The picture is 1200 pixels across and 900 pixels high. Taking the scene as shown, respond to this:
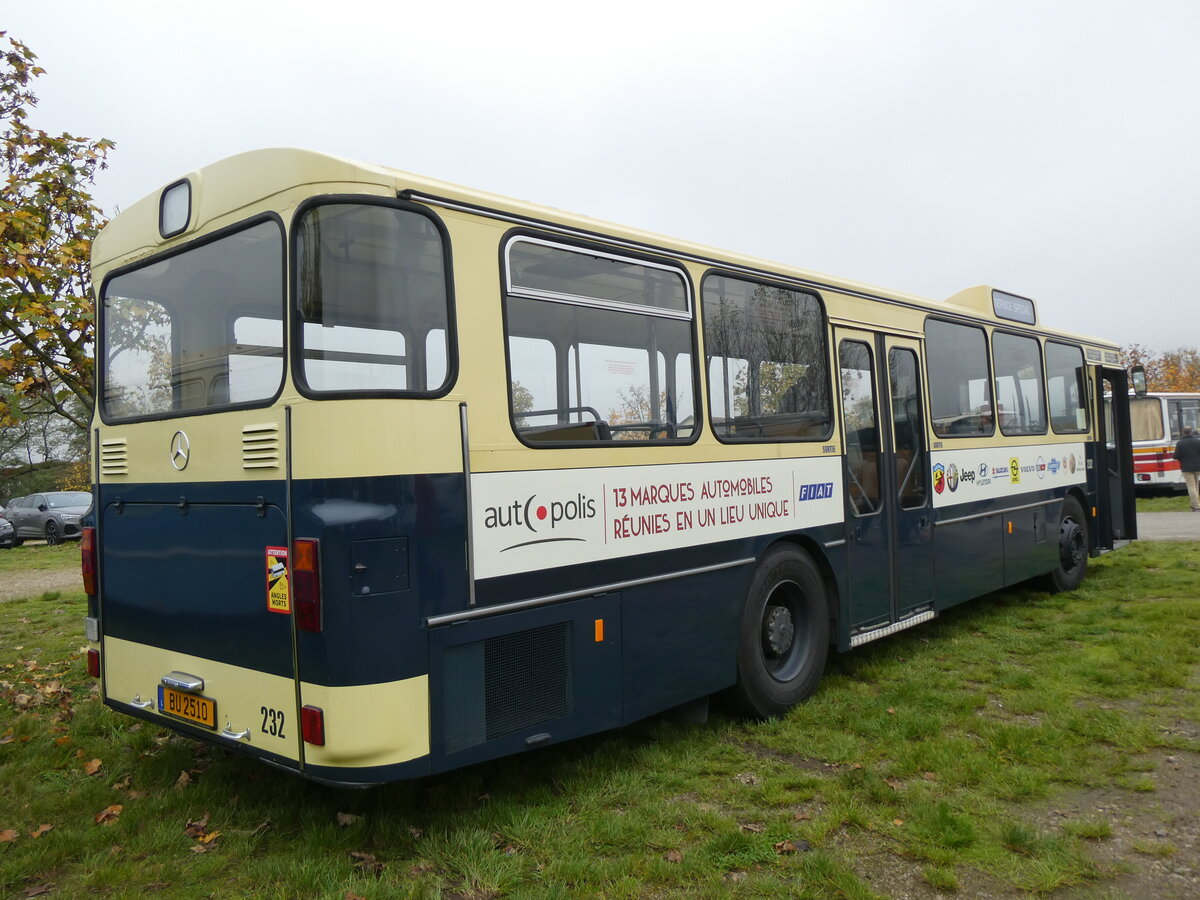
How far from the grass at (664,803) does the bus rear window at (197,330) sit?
6.33ft

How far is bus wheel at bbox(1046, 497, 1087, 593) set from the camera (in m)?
9.41

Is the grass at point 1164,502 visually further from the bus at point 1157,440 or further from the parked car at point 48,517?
the parked car at point 48,517

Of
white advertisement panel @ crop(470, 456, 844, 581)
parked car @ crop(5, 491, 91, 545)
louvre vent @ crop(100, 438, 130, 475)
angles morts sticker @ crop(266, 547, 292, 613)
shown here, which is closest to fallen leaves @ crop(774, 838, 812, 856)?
white advertisement panel @ crop(470, 456, 844, 581)

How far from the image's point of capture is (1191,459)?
1836 cm

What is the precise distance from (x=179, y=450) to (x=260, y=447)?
0.71 meters

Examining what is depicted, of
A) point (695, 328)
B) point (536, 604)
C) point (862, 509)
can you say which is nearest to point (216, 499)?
point (536, 604)

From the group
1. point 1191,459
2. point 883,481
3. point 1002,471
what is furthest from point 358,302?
point 1191,459

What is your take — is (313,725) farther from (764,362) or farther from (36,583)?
(36,583)

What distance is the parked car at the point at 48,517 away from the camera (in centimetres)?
2236

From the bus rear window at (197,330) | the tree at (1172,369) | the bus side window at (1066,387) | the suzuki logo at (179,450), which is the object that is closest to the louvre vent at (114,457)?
the bus rear window at (197,330)

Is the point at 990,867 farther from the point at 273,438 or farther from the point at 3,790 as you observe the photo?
the point at 3,790

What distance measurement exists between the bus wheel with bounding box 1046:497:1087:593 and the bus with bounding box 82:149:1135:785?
14.3 feet

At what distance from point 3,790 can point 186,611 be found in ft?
5.26

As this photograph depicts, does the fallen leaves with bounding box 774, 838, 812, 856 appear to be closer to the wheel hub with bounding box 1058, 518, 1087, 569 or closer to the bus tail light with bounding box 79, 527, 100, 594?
the bus tail light with bounding box 79, 527, 100, 594
